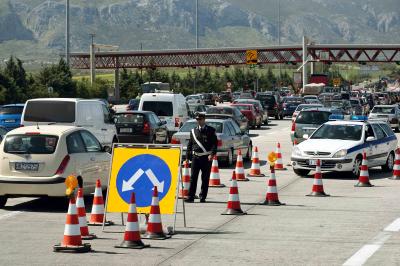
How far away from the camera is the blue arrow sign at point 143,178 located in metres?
14.5

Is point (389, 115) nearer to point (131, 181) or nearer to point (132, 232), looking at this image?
point (131, 181)

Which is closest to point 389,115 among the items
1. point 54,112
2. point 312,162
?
point 54,112

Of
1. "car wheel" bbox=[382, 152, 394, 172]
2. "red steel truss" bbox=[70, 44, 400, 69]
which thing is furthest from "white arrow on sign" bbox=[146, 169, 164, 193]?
"red steel truss" bbox=[70, 44, 400, 69]

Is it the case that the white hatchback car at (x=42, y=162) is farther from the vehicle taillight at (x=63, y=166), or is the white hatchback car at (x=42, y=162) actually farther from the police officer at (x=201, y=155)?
the police officer at (x=201, y=155)

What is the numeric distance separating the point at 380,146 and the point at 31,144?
37.7ft

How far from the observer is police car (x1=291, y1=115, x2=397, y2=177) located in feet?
79.8

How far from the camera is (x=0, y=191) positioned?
17328 millimetres

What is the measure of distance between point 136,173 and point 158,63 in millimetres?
150334

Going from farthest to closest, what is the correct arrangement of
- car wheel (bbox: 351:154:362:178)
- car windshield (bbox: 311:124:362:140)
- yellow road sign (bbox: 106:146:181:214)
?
car windshield (bbox: 311:124:362:140) → car wheel (bbox: 351:154:362:178) → yellow road sign (bbox: 106:146:181:214)

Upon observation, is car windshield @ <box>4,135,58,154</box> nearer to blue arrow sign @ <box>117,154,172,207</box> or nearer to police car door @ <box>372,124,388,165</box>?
blue arrow sign @ <box>117,154,172,207</box>

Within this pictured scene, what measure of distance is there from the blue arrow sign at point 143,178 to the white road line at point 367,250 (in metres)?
3.04

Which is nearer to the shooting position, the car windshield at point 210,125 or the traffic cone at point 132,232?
the traffic cone at point 132,232

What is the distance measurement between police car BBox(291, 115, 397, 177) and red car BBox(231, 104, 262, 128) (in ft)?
86.6

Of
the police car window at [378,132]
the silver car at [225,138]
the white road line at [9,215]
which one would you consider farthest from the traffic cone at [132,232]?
the silver car at [225,138]
